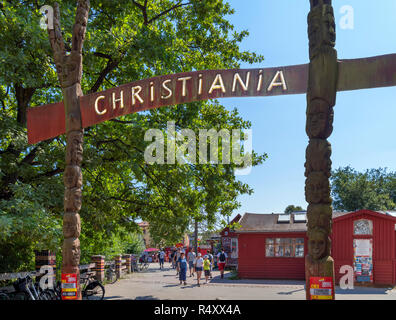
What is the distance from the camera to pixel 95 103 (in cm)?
716

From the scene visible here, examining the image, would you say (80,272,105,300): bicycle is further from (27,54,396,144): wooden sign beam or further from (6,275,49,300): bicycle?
(27,54,396,144): wooden sign beam

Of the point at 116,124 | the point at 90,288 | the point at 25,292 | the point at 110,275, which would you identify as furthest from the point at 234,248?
the point at 25,292

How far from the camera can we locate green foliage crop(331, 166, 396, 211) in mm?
50516

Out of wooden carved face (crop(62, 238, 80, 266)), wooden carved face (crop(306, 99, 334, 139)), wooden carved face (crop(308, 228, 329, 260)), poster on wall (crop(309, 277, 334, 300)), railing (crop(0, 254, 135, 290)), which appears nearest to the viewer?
poster on wall (crop(309, 277, 334, 300))

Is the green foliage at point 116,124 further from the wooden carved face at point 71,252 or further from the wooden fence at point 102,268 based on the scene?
the wooden carved face at point 71,252

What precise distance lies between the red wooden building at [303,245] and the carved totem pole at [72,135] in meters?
17.7

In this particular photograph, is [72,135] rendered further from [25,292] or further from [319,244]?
[25,292]

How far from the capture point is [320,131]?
552cm

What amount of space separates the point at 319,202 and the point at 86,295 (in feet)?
38.1

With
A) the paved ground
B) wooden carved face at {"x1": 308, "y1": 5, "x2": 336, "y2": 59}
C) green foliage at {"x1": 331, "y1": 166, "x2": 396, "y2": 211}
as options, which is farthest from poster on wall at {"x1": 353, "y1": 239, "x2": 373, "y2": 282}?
green foliage at {"x1": 331, "y1": 166, "x2": 396, "y2": 211}

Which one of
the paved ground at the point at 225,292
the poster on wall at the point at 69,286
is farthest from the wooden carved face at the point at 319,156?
the paved ground at the point at 225,292

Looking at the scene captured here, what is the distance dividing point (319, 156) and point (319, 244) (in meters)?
1.16

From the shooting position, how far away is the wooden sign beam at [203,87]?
5.53 meters
